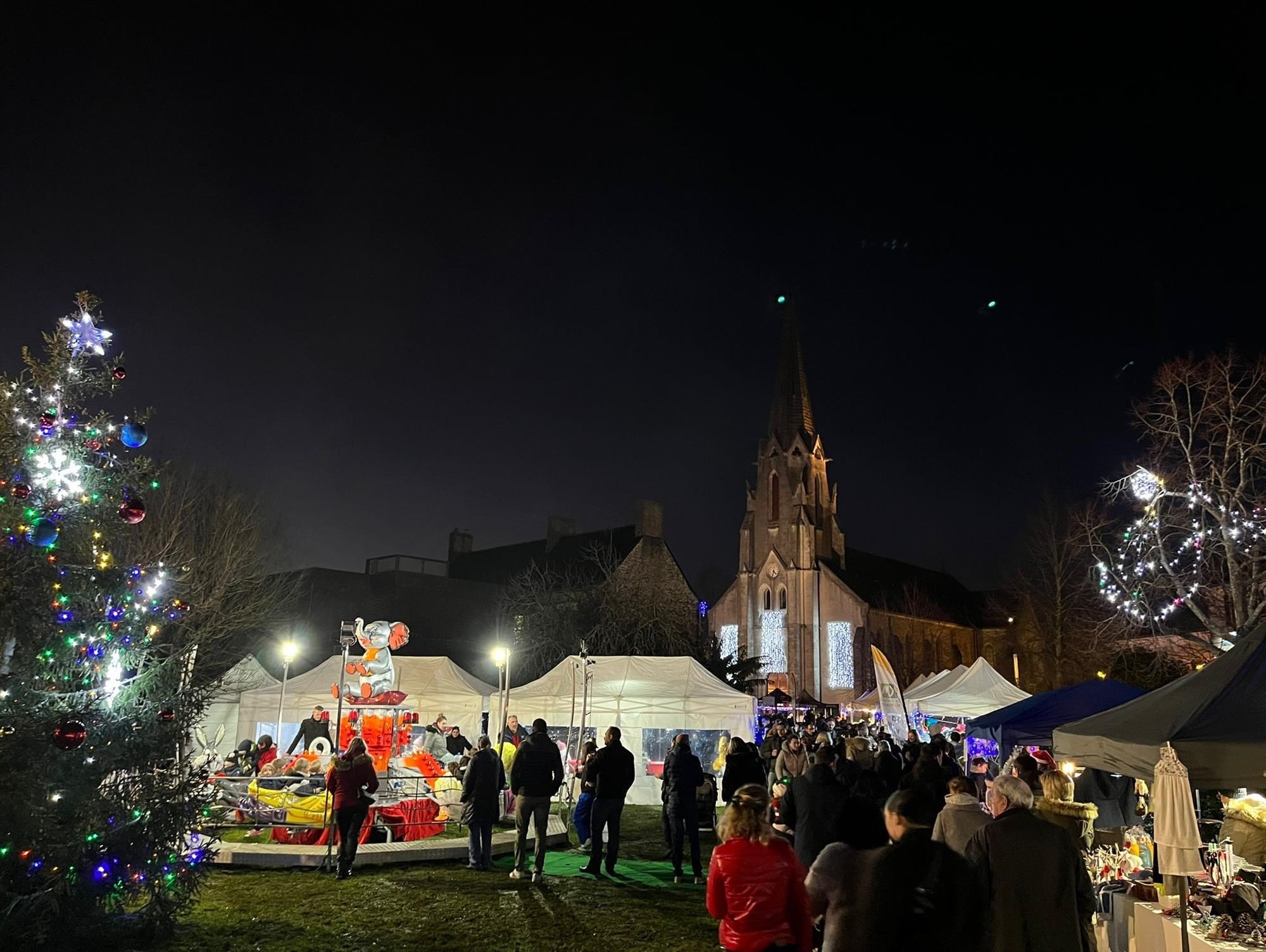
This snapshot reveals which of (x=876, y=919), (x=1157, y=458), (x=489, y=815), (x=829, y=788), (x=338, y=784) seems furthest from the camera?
(x=1157, y=458)

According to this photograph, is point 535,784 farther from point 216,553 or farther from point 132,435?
point 216,553

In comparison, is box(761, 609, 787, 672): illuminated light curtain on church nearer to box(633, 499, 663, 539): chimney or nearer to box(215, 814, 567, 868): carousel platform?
box(633, 499, 663, 539): chimney

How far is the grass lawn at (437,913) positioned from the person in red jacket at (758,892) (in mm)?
4323

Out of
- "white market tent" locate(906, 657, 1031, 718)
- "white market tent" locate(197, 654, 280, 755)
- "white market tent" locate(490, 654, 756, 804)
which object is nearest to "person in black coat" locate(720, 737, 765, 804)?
"white market tent" locate(490, 654, 756, 804)

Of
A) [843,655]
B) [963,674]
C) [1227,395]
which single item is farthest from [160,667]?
[843,655]

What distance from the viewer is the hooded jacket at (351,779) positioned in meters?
10.9

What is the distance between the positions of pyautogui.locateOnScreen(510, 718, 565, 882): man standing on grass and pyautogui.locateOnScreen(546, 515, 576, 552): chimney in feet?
133

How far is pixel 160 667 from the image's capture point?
27.0 feet

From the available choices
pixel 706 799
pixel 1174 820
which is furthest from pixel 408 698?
pixel 1174 820

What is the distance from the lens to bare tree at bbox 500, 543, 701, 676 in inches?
1299

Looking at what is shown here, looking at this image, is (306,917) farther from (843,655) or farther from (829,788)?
(843,655)

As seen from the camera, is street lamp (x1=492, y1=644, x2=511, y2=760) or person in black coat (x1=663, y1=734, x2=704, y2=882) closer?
person in black coat (x1=663, y1=734, x2=704, y2=882)

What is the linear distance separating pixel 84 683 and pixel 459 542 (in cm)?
4830

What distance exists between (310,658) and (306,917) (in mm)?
30914
